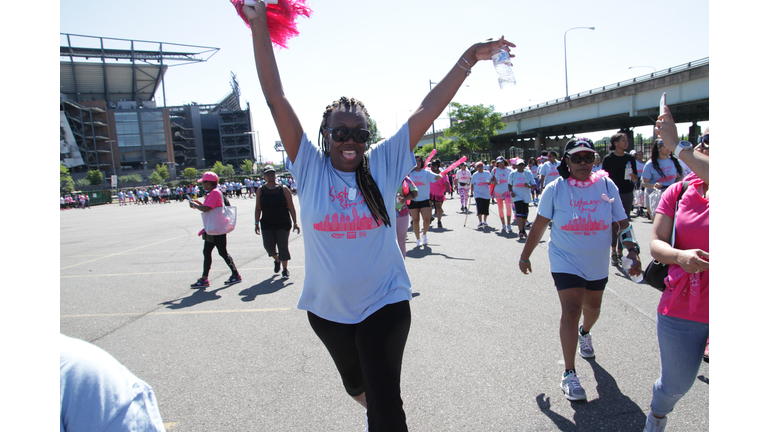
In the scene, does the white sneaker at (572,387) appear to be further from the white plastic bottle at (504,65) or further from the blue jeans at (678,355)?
the white plastic bottle at (504,65)

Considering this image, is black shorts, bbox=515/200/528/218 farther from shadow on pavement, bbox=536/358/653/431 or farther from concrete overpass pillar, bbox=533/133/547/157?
concrete overpass pillar, bbox=533/133/547/157

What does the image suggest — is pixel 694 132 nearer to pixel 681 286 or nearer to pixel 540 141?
pixel 540 141

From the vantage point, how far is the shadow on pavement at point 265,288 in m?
6.40

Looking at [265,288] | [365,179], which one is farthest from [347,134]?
[265,288]

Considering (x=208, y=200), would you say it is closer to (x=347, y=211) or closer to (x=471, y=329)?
(x=471, y=329)

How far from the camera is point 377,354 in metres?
2.03

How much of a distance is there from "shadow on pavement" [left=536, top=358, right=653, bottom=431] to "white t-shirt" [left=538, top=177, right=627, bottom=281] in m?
0.86

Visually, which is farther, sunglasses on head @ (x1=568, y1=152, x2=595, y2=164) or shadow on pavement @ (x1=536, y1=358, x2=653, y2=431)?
sunglasses on head @ (x1=568, y1=152, x2=595, y2=164)

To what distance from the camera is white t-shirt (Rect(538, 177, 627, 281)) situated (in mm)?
3318

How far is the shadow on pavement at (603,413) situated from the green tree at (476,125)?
5003 cm

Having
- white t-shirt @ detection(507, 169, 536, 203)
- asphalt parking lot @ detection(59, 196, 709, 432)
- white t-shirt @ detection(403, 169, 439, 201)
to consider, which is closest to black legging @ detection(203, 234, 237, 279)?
asphalt parking lot @ detection(59, 196, 709, 432)

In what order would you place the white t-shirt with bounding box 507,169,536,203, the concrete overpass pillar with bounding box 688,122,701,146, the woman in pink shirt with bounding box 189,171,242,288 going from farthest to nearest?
1. the concrete overpass pillar with bounding box 688,122,701,146
2. the white t-shirt with bounding box 507,169,536,203
3. the woman in pink shirt with bounding box 189,171,242,288

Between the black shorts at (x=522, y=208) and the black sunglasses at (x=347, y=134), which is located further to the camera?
the black shorts at (x=522, y=208)

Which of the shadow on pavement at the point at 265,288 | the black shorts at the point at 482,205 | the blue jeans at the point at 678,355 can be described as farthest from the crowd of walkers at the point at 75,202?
the blue jeans at the point at 678,355
